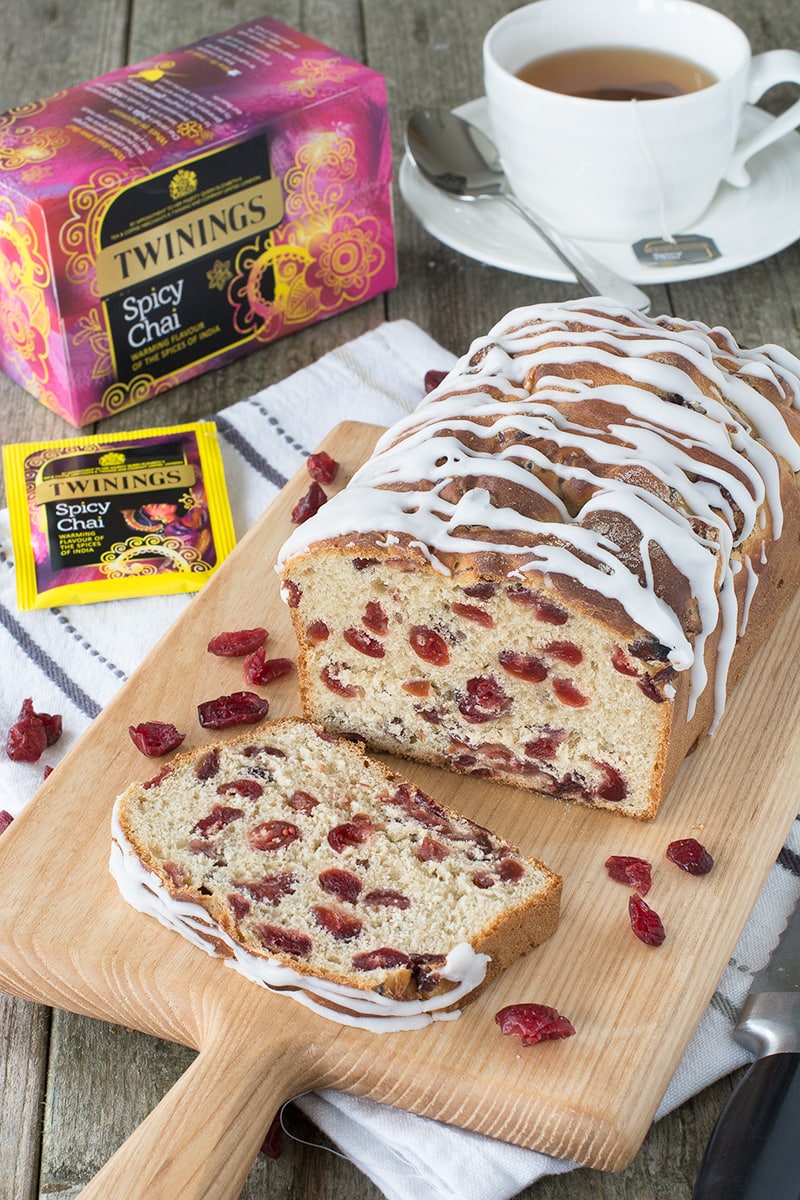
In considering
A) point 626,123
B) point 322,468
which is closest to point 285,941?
point 322,468

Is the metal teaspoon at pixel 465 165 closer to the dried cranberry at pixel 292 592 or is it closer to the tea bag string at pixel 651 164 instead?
the tea bag string at pixel 651 164

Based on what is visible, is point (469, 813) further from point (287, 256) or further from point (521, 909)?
point (287, 256)

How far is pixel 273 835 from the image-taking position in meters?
2.48

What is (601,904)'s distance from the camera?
2488mm

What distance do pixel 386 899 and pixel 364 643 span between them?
1.70 ft

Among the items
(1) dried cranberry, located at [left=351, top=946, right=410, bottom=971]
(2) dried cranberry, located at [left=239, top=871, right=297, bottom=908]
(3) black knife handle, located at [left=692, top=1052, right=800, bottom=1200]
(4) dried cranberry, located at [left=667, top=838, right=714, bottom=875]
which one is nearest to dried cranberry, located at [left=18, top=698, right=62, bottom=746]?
(2) dried cranberry, located at [left=239, top=871, right=297, bottom=908]

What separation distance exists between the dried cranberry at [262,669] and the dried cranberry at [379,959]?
78 centimetres

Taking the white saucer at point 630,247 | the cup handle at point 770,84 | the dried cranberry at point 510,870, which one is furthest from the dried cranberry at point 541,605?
the cup handle at point 770,84

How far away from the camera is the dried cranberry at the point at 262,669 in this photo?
2.90m

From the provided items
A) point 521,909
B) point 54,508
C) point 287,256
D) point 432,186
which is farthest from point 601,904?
point 432,186

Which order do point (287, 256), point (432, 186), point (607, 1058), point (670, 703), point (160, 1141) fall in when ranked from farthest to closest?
point (432, 186) → point (287, 256) → point (670, 703) → point (607, 1058) → point (160, 1141)

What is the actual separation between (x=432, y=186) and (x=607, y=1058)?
281cm

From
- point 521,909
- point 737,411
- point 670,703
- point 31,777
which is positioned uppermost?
point 737,411

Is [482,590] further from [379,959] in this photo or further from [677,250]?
[677,250]
